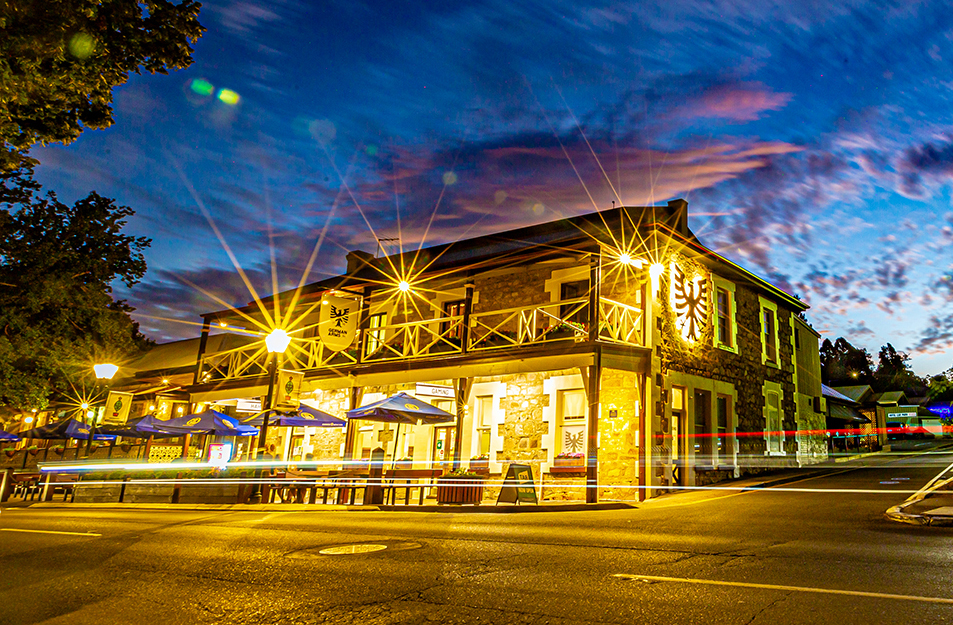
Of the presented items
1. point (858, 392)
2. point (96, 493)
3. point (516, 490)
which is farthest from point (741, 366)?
point (858, 392)

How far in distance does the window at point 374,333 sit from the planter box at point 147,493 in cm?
652

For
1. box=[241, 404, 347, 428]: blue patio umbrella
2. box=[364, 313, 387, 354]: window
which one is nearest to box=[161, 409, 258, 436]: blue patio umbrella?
box=[241, 404, 347, 428]: blue patio umbrella

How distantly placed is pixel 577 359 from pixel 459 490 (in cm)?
393

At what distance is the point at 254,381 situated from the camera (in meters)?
21.7

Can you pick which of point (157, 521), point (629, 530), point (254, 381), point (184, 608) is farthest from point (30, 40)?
point (254, 381)

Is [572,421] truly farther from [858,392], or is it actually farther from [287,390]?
[858,392]

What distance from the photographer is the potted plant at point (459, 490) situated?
13367mm

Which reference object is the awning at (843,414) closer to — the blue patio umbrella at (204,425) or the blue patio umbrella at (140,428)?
the blue patio umbrella at (204,425)

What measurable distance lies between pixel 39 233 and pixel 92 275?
1994 millimetres

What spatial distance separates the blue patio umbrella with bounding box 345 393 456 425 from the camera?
46.7 feet

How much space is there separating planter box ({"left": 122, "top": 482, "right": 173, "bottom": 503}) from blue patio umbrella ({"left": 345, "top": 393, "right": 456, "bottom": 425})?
629 centimetres

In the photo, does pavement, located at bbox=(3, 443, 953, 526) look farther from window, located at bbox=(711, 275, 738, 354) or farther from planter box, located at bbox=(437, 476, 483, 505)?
window, located at bbox=(711, 275, 738, 354)

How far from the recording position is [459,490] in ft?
45.1

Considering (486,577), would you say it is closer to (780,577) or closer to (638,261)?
(780,577)
